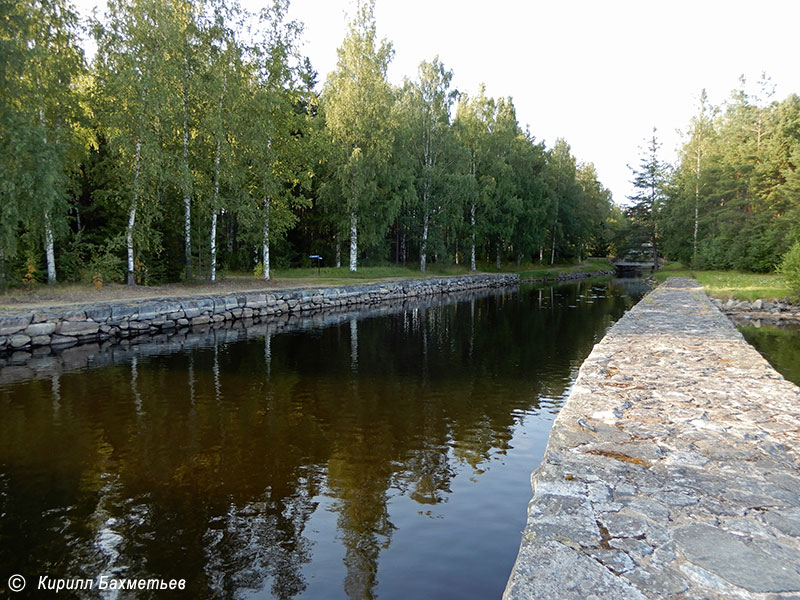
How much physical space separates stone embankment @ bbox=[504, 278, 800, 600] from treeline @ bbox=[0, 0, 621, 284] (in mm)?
16814

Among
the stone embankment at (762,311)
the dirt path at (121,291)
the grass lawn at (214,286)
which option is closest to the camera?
the dirt path at (121,291)

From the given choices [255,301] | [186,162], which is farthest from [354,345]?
[186,162]

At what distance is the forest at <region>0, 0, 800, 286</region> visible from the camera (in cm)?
1786

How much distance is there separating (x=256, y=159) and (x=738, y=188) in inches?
1187

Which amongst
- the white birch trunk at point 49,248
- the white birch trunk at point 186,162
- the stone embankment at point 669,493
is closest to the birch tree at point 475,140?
the white birch trunk at point 186,162

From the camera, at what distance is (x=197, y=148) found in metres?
22.7

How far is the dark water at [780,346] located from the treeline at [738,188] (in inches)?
420

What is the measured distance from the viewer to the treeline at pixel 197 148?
1702 centimetres

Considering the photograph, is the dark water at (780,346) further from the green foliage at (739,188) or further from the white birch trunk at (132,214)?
the white birch trunk at (132,214)

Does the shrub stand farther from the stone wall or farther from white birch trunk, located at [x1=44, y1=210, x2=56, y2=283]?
white birch trunk, located at [x1=44, y1=210, x2=56, y2=283]

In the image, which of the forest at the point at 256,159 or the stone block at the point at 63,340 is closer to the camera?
the stone block at the point at 63,340

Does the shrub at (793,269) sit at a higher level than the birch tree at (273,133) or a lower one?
lower

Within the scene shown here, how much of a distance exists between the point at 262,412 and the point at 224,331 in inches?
343

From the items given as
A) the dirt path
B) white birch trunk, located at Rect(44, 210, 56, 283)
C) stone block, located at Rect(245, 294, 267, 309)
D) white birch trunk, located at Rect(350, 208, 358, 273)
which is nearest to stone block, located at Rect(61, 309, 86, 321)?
the dirt path
